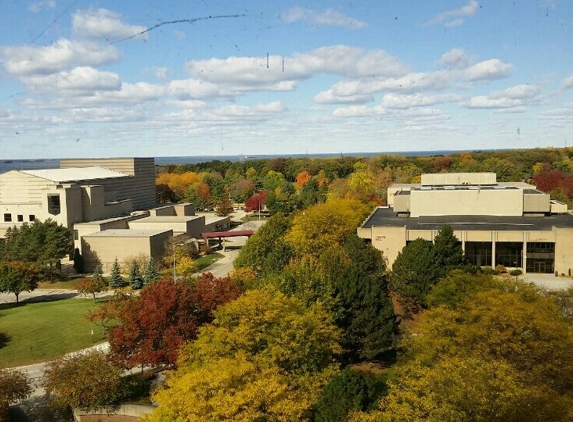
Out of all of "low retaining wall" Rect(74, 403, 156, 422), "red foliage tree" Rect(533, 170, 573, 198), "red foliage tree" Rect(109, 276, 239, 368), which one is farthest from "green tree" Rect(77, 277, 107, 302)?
"red foliage tree" Rect(533, 170, 573, 198)

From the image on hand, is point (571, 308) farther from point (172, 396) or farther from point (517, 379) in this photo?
point (172, 396)

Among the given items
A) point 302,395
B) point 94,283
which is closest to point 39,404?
point 302,395

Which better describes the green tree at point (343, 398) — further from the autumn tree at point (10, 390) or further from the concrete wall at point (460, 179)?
the concrete wall at point (460, 179)

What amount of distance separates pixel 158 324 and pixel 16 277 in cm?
A: 2713

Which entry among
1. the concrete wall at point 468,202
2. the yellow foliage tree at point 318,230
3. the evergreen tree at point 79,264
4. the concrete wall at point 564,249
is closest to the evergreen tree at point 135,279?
the evergreen tree at point 79,264

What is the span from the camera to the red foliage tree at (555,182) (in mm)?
84688

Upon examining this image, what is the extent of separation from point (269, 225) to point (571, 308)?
29.5 meters

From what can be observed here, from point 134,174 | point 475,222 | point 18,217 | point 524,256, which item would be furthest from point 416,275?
point 134,174

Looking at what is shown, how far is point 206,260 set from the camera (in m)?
65.6

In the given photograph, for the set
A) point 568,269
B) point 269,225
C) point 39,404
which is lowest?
point 39,404

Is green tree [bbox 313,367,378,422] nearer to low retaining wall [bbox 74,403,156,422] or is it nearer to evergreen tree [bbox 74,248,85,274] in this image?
Result: low retaining wall [bbox 74,403,156,422]

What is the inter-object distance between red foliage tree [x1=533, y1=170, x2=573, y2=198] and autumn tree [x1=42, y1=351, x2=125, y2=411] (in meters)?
76.9

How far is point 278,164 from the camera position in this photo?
154 m

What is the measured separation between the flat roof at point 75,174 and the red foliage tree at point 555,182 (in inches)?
2707
